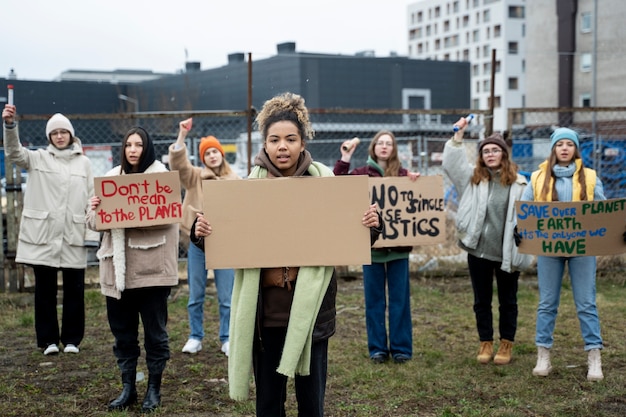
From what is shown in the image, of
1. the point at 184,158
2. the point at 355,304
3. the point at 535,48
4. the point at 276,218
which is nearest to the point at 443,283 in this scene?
the point at 355,304

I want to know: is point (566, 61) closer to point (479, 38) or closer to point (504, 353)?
point (504, 353)

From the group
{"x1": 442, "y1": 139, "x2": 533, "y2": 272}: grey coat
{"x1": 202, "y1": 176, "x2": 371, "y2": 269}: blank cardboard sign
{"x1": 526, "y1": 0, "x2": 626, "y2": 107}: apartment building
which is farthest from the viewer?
{"x1": 526, "y1": 0, "x2": 626, "y2": 107}: apartment building

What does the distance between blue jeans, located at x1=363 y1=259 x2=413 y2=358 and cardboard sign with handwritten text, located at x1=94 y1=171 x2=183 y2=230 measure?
6.35 ft

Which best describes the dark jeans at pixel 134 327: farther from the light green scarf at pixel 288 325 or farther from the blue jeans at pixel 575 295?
the blue jeans at pixel 575 295

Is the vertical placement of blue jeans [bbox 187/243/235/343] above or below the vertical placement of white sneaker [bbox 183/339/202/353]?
above

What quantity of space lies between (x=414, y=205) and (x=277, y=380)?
3.37m

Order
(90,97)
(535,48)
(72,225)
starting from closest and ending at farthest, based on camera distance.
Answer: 1. (72,225)
2. (90,97)
3. (535,48)

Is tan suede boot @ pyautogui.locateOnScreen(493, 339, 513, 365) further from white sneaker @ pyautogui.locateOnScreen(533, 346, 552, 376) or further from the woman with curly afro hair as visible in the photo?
the woman with curly afro hair

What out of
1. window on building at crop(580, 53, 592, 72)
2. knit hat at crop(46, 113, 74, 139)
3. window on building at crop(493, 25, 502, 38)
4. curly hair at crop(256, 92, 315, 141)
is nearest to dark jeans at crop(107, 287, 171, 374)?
curly hair at crop(256, 92, 315, 141)

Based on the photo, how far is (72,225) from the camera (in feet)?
21.9

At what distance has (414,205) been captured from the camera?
6.65m

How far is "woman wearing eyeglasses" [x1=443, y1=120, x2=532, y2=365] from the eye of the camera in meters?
6.01

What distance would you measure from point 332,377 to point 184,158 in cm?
220

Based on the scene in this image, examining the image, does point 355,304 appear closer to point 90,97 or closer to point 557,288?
point 557,288
